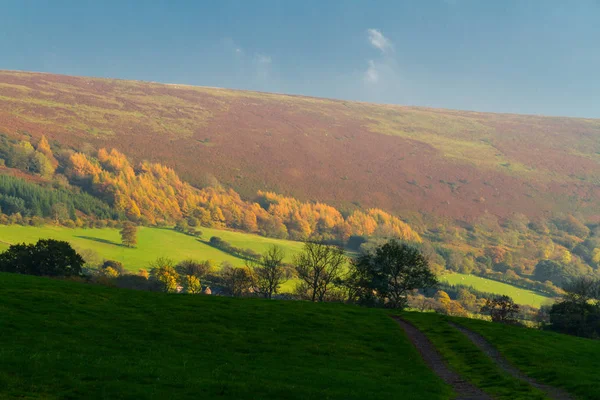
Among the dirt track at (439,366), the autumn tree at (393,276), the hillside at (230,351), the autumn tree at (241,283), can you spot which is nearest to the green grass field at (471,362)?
the hillside at (230,351)

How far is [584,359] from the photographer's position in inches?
1609

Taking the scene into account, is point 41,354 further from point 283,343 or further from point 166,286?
point 166,286

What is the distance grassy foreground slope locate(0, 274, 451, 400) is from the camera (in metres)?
22.6

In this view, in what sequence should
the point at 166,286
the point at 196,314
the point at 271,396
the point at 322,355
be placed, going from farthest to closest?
the point at 166,286
the point at 196,314
the point at 322,355
the point at 271,396

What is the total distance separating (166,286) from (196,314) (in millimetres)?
79328

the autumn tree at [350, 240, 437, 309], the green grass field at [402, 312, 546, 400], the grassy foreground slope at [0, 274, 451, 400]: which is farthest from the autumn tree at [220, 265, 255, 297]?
the green grass field at [402, 312, 546, 400]

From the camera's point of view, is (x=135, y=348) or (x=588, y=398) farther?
(x=135, y=348)

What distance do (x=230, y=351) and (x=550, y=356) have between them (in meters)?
26.2

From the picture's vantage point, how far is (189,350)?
109 ft

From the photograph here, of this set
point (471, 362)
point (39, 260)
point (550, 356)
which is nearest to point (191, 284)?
point (39, 260)

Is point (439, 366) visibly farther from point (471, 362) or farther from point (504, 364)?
point (504, 364)

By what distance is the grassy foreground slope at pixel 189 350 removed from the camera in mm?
22641

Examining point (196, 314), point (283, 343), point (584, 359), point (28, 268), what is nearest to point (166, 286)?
point (28, 268)

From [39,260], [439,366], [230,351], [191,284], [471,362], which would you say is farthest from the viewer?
[191,284]
